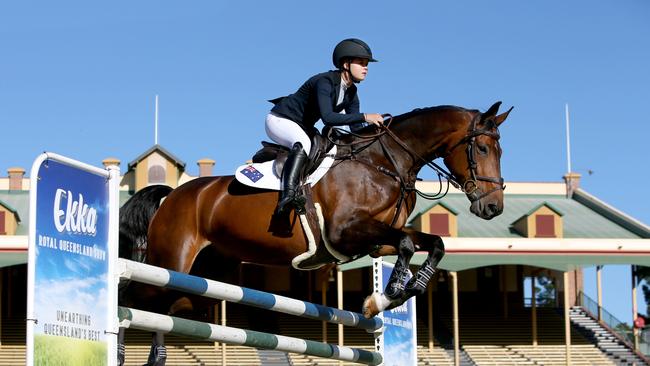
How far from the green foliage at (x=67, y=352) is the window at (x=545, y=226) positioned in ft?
94.9

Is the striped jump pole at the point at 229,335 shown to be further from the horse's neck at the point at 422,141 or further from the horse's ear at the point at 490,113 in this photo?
the horse's ear at the point at 490,113

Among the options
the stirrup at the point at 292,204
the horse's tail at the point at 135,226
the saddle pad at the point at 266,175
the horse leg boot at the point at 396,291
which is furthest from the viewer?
the horse's tail at the point at 135,226

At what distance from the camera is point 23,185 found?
37844mm

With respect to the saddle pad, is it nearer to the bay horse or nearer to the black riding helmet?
the bay horse

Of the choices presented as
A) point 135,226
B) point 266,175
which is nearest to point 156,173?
point 135,226

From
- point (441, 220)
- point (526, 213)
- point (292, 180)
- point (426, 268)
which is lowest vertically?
point (426, 268)

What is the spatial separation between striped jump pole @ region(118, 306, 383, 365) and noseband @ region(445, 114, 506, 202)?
1396 mm

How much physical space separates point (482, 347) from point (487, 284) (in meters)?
5.38

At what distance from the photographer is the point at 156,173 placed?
36000mm

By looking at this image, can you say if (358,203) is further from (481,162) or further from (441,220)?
(441,220)

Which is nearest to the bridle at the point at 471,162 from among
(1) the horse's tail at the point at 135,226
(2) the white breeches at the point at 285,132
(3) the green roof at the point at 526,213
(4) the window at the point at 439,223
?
(2) the white breeches at the point at 285,132

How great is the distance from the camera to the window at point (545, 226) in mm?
33438

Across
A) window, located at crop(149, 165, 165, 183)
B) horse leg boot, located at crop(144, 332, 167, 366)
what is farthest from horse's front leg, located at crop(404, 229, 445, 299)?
window, located at crop(149, 165, 165, 183)

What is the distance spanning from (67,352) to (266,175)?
3.32m
